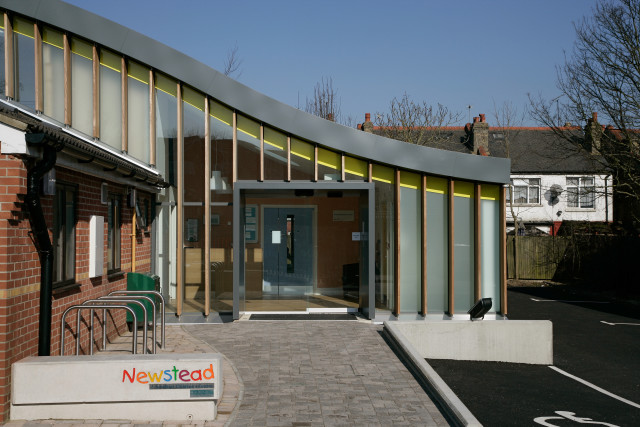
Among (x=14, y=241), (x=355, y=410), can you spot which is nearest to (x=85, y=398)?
(x=14, y=241)

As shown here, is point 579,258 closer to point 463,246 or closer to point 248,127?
point 463,246

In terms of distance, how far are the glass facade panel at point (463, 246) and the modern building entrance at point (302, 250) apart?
76.3 inches

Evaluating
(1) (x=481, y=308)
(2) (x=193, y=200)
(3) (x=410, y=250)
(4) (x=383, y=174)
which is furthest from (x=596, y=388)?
(2) (x=193, y=200)

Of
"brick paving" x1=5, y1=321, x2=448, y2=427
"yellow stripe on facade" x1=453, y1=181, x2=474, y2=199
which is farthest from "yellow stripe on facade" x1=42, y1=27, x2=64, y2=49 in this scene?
"yellow stripe on facade" x1=453, y1=181, x2=474, y2=199

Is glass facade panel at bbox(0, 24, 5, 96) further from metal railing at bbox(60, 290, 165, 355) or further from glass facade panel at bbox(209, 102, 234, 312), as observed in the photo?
metal railing at bbox(60, 290, 165, 355)

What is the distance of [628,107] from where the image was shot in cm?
2130

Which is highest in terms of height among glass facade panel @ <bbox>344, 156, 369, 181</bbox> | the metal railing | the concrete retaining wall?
glass facade panel @ <bbox>344, 156, 369, 181</bbox>

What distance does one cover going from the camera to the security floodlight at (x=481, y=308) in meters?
11.2

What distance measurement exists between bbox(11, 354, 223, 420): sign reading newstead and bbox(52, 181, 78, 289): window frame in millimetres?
1756

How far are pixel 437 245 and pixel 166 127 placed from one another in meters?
5.88

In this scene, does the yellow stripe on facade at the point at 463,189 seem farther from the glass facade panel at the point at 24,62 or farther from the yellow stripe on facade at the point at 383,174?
the glass facade panel at the point at 24,62

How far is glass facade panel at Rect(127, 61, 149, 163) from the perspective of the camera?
40.2 ft

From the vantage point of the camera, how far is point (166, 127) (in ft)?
40.5

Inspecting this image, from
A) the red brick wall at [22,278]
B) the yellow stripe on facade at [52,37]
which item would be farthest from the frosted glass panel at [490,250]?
the yellow stripe on facade at [52,37]
